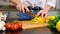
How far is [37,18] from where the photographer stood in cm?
138

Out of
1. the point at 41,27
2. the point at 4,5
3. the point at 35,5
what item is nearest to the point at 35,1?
the point at 35,5

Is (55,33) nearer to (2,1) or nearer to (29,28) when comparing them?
(29,28)

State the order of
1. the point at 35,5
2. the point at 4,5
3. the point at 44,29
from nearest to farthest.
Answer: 1. the point at 44,29
2. the point at 35,5
3. the point at 4,5

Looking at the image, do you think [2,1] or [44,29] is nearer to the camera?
[44,29]

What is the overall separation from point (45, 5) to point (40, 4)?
1.9 inches

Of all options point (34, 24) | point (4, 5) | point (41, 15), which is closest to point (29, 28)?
point (34, 24)

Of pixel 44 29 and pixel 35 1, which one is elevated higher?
pixel 35 1

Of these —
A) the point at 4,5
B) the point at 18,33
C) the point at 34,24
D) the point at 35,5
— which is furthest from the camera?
the point at 4,5

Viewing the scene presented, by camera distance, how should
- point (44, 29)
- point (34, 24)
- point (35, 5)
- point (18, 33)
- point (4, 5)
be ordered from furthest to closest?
point (4, 5)
point (35, 5)
point (34, 24)
point (44, 29)
point (18, 33)

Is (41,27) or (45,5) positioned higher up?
(45,5)

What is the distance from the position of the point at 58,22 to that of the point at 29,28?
218 mm

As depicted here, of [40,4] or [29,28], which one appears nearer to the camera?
[29,28]

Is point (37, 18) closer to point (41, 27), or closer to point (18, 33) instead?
point (41, 27)

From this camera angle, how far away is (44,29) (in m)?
1.25
